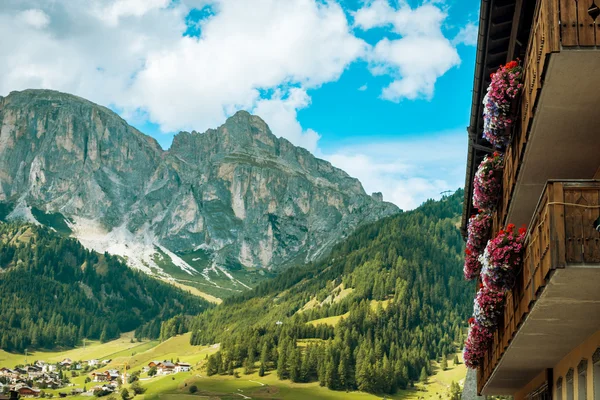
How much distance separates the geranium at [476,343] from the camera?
77.8 feet

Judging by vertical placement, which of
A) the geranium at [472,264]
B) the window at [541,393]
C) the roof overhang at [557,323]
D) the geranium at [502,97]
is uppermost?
the geranium at [502,97]

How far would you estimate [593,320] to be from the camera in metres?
16.0

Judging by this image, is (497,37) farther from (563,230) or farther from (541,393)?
(563,230)

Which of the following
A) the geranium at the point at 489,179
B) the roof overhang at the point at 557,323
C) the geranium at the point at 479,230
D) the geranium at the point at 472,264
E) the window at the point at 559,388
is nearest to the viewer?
the roof overhang at the point at 557,323

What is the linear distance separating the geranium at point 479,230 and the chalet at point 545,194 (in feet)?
0.19

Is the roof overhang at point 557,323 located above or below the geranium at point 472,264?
below

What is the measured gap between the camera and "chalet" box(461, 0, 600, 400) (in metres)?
13.7

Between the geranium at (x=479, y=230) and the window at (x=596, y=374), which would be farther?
the geranium at (x=479, y=230)

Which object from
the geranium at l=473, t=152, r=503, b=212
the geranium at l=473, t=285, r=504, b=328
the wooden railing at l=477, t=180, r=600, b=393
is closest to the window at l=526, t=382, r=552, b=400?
A: the geranium at l=473, t=285, r=504, b=328

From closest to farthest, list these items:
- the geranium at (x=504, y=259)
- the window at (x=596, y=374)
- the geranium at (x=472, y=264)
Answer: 1. the window at (x=596, y=374)
2. the geranium at (x=504, y=259)
3. the geranium at (x=472, y=264)

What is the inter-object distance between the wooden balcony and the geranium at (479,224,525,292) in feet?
6.19

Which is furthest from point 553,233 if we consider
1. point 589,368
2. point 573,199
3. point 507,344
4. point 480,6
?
point 480,6

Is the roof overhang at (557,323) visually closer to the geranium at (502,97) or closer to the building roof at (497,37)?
the geranium at (502,97)

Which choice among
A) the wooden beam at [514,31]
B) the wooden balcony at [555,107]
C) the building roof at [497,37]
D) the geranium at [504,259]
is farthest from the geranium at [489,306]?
the wooden beam at [514,31]
